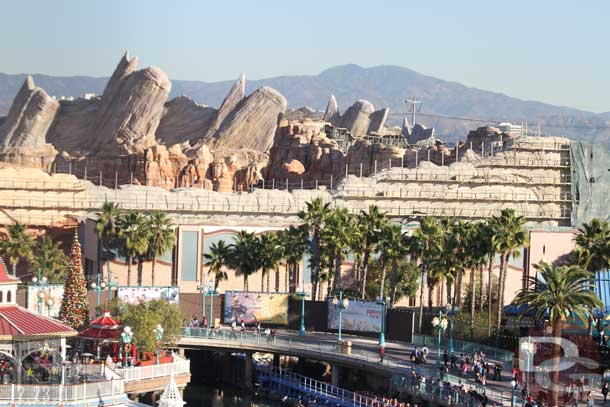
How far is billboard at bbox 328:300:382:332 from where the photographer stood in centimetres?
7075

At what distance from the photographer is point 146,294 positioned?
232 feet

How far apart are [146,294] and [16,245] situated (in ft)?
56.1

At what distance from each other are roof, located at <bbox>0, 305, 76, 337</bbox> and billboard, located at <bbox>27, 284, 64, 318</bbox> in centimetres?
1638

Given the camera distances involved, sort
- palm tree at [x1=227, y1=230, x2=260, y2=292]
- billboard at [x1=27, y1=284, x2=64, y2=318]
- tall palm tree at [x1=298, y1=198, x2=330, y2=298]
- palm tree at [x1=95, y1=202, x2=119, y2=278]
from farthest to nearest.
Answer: palm tree at [x1=95, y1=202, x2=119, y2=278] → tall palm tree at [x1=298, y1=198, x2=330, y2=298] → palm tree at [x1=227, y1=230, x2=260, y2=292] → billboard at [x1=27, y1=284, x2=64, y2=318]

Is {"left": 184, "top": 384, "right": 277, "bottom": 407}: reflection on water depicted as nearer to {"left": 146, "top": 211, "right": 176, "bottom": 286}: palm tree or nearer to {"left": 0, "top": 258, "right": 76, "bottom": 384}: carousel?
{"left": 146, "top": 211, "right": 176, "bottom": 286}: palm tree

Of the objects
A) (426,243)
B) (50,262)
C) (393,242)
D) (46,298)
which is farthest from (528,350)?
(50,262)

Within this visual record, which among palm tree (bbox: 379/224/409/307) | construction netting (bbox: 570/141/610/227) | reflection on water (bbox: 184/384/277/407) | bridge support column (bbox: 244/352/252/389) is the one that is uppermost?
construction netting (bbox: 570/141/610/227)

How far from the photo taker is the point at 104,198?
101 m

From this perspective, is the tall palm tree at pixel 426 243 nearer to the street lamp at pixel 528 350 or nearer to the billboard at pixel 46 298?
the street lamp at pixel 528 350

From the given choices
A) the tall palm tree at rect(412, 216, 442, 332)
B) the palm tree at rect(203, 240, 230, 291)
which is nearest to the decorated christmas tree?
the palm tree at rect(203, 240, 230, 291)

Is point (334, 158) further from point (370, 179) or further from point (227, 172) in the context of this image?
point (370, 179)

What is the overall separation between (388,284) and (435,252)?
47.4 ft

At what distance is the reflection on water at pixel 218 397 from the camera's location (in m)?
65.6

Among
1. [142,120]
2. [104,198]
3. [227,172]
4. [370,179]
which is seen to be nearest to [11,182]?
[104,198]
